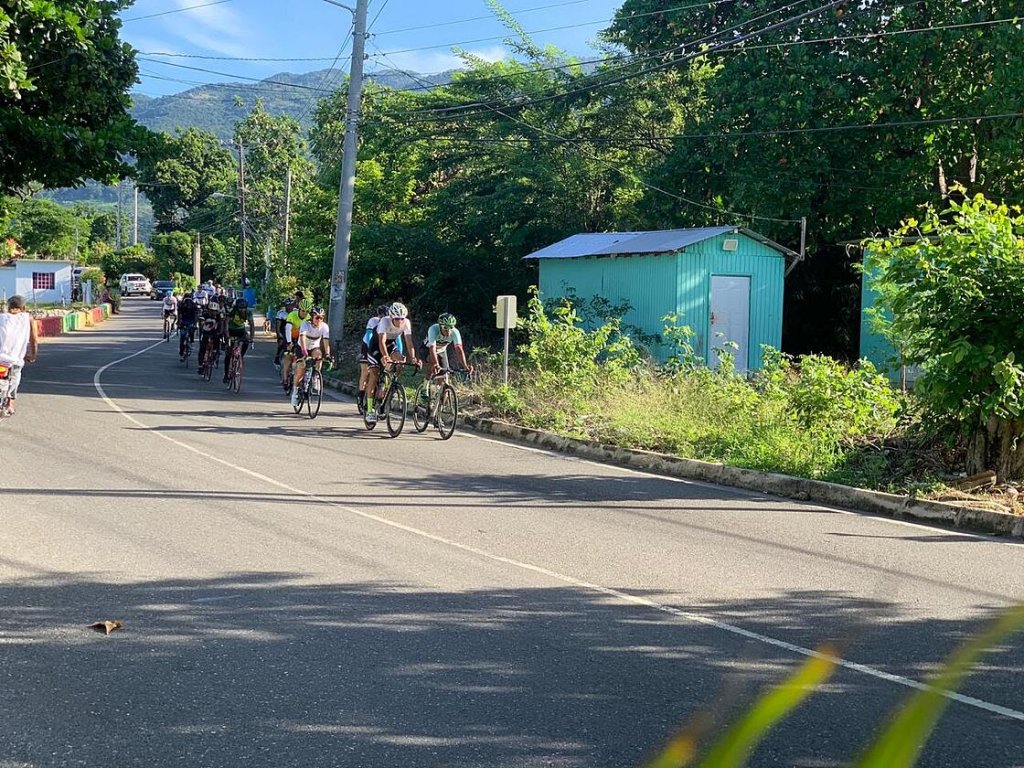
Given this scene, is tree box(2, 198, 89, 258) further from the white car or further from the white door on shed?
the white door on shed

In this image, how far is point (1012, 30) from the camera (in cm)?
2588

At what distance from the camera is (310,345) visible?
18.5 metres

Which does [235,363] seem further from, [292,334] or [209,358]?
[209,358]

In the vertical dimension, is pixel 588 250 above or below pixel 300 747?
above

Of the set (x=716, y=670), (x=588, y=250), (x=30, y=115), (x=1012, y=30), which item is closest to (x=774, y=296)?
(x=588, y=250)

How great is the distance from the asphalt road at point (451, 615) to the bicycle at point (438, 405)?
3.57 metres

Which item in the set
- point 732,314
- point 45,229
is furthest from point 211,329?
point 45,229

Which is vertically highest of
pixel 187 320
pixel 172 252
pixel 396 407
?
pixel 172 252

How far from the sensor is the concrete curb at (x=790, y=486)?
1008 centimetres

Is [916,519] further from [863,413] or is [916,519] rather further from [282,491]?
[282,491]

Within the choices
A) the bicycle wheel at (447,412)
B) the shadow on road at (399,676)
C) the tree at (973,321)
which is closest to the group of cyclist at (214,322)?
the bicycle wheel at (447,412)

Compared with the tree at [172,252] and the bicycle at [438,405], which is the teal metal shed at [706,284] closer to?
the bicycle at [438,405]

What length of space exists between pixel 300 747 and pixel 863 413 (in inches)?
392

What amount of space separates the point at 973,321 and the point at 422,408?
821 centimetres
